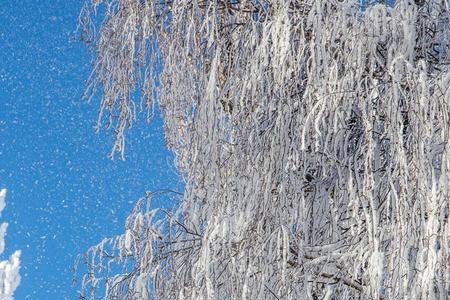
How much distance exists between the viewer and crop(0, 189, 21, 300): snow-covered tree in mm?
20797

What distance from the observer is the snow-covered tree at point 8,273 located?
68.2ft

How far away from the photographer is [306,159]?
132 inches

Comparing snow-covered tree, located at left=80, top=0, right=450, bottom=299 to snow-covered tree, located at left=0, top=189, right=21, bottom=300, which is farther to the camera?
snow-covered tree, located at left=0, top=189, right=21, bottom=300

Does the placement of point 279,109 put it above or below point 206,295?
above

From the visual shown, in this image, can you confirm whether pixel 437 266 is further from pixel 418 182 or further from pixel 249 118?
pixel 249 118

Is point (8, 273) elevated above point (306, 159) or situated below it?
above

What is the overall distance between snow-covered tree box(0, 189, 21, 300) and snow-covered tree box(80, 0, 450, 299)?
17.7 meters

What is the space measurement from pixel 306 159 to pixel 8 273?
64.4 feet

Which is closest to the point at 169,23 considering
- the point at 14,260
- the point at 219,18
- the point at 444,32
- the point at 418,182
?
the point at 219,18

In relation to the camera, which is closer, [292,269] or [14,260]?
[292,269]

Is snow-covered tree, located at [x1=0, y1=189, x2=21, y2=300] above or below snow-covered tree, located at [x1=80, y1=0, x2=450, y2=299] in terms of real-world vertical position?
above

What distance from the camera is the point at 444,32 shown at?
3480 millimetres

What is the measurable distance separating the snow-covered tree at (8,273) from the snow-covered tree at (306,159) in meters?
17.7

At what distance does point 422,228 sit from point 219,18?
131cm
